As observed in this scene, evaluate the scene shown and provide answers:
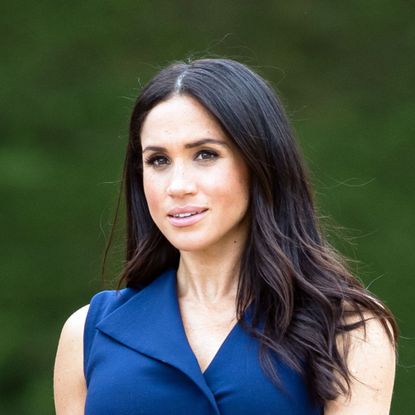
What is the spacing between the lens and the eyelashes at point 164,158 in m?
3.61

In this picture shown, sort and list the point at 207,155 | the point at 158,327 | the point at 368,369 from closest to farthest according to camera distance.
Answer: the point at 368,369 < the point at 207,155 < the point at 158,327

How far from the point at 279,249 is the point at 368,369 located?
0.39 m

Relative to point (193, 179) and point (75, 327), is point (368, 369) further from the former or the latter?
point (75, 327)

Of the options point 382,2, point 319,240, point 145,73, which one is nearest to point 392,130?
point 382,2

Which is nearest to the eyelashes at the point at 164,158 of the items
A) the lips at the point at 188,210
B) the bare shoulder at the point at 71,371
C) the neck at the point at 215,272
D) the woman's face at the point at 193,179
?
the woman's face at the point at 193,179

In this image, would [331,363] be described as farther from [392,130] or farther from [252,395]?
[392,130]

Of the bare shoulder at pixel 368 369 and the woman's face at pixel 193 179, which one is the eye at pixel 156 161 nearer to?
the woman's face at pixel 193 179

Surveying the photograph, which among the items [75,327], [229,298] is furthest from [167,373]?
[75,327]

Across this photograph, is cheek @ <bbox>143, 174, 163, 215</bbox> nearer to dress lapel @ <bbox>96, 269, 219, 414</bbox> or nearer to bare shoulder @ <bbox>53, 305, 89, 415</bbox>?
dress lapel @ <bbox>96, 269, 219, 414</bbox>

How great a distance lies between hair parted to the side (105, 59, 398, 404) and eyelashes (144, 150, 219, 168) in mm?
69

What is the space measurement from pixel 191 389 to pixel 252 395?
0.54 ft

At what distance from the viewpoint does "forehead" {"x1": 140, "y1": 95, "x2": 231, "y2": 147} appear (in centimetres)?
360

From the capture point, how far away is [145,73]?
702 centimetres

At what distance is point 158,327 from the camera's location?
3715 millimetres
